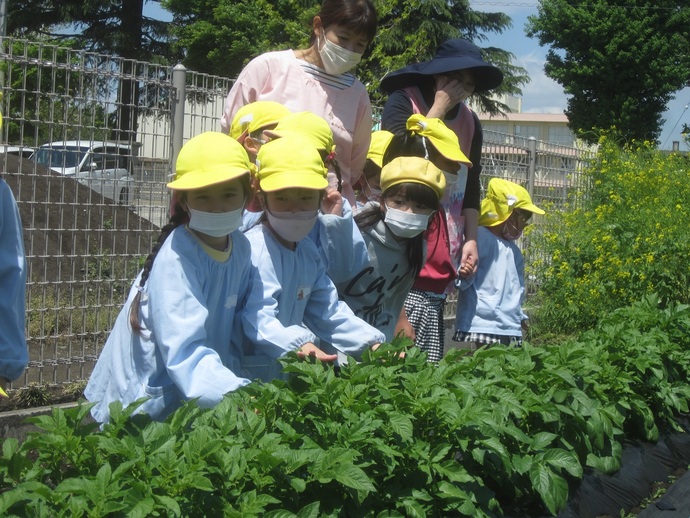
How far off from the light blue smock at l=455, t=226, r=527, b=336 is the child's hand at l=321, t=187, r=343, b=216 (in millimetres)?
1766

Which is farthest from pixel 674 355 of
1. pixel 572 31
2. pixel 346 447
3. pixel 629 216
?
pixel 572 31

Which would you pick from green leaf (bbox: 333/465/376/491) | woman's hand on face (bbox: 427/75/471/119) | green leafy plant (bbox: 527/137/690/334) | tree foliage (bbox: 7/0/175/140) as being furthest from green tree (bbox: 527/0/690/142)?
green leaf (bbox: 333/465/376/491)

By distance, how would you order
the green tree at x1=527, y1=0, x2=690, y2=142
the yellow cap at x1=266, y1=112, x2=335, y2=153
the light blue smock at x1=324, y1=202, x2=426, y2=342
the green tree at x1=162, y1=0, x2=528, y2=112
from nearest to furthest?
the yellow cap at x1=266, y1=112, x2=335, y2=153
the light blue smock at x1=324, y1=202, x2=426, y2=342
the green tree at x1=162, y1=0, x2=528, y2=112
the green tree at x1=527, y1=0, x2=690, y2=142

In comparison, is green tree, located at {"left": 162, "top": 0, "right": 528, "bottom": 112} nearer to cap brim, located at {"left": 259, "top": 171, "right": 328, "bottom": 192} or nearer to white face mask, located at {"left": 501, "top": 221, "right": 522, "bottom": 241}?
white face mask, located at {"left": 501, "top": 221, "right": 522, "bottom": 241}

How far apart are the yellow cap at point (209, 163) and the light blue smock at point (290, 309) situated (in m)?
0.42

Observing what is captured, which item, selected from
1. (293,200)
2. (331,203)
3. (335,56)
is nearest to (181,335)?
(293,200)

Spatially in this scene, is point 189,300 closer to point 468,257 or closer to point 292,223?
point 292,223

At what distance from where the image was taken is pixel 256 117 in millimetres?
3855

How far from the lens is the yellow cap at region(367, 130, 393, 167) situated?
476cm

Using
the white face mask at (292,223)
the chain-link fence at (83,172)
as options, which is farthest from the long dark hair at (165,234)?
the chain-link fence at (83,172)

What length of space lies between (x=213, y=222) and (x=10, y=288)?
2.18ft

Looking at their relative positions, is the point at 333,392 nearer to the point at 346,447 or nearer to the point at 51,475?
the point at 346,447

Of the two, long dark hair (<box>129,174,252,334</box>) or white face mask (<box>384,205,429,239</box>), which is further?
white face mask (<box>384,205,429,239</box>)

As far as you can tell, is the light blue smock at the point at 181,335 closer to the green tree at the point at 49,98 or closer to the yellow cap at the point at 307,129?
the yellow cap at the point at 307,129
